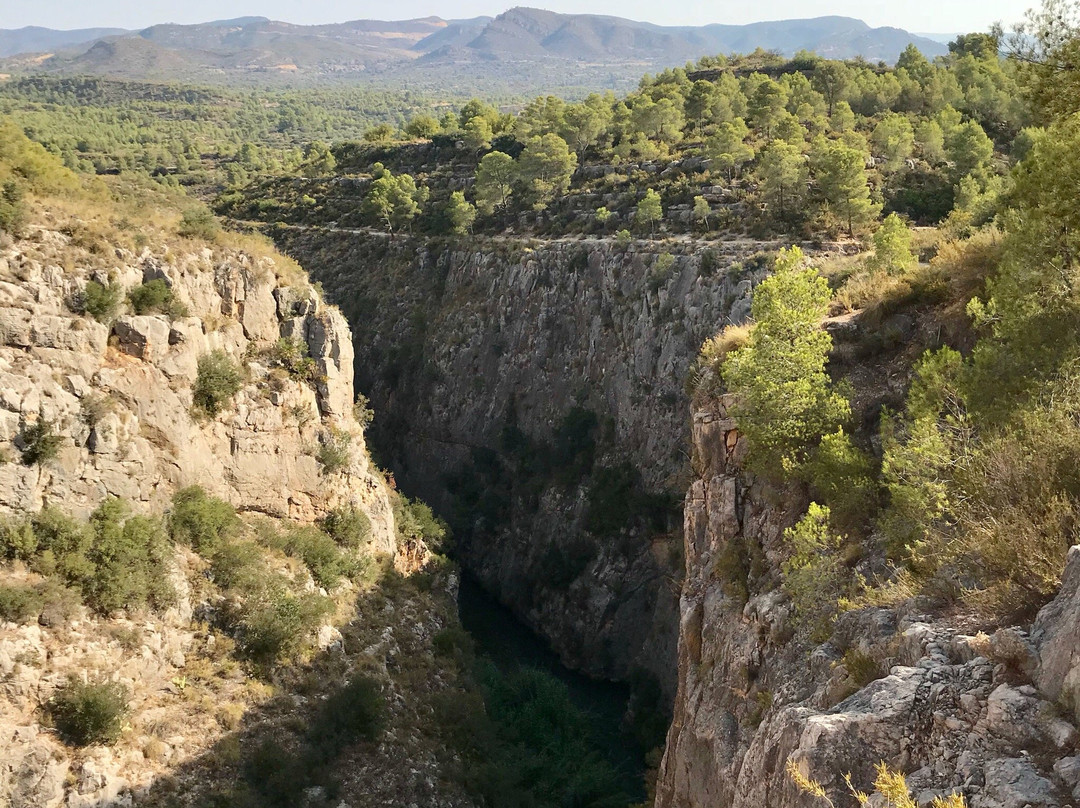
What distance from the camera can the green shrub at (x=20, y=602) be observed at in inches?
742

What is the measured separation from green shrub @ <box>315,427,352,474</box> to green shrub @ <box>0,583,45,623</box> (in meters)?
11.0

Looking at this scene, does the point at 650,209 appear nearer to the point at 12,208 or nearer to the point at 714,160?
the point at 714,160

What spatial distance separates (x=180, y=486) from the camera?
24.5 m

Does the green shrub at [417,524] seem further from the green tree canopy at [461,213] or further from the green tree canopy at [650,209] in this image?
the green tree canopy at [461,213]

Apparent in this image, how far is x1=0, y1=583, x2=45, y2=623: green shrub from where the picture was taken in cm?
1884

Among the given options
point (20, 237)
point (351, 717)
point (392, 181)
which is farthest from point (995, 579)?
point (392, 181)

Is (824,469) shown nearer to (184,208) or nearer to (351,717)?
(351,717)

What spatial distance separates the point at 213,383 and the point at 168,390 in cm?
162

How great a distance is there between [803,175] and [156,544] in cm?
3699

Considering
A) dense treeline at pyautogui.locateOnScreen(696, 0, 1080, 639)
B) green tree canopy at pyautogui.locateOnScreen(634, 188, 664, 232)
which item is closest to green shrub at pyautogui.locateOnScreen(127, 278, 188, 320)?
dense treeline at pyautogui.locateOnScreen(696, 0, 1080, 639)

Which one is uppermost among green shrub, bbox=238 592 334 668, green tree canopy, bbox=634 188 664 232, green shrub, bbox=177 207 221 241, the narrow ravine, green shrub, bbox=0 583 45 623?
green tree canopy, bbox=634 188 664 232

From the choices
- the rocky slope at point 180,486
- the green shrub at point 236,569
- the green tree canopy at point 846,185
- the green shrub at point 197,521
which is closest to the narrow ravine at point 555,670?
the rocky slope at point 180,486

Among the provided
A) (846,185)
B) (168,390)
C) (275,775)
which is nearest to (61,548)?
(168,390)

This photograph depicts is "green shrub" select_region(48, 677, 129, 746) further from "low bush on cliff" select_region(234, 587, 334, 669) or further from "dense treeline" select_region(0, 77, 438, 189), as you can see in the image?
"dense treeline" select_region(0, 77, 438, 189)
